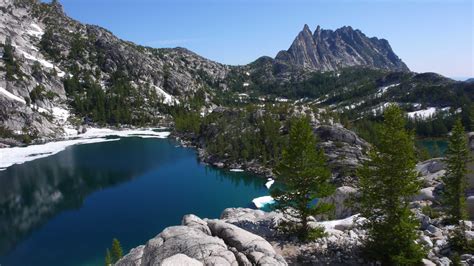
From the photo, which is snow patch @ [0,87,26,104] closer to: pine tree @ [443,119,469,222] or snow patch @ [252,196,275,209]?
snow patch @ [252,196,275,209]

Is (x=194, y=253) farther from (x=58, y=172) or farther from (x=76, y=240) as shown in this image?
(x=58, y=172)

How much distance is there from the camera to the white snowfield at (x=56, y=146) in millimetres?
119200

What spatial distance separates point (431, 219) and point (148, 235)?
40.8 m

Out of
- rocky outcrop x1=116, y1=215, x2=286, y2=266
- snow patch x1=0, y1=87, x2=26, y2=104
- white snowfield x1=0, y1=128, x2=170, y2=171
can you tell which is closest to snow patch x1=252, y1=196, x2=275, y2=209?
rocky outcrop x1=116, y1=215, x2=286, y2=266

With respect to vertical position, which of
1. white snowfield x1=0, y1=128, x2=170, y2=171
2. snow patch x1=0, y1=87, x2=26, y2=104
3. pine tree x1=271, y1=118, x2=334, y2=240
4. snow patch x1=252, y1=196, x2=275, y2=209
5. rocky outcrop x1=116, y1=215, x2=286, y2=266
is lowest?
snow patch x1=252, y1=196, x2=275, y2=209

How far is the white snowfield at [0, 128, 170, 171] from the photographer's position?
119200 millimetres

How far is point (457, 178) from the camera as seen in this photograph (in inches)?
1199

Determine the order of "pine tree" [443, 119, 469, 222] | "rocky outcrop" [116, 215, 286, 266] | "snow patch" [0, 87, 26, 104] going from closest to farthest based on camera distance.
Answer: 1. "rocky outcrop" [116, 215, 286, 266]
2. "pine tree" [443, 119, 469, 222]
3. "snow patch" [0, 87, 26, 104]

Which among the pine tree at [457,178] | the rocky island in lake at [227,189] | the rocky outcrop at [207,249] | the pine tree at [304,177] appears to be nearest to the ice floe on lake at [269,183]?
the rocky island in lake at [227,189]

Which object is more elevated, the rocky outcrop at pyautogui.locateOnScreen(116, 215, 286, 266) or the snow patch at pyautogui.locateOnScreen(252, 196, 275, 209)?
the rocky outcrop at pyautogui.locateOnScreen(116, 215, 286, 266)

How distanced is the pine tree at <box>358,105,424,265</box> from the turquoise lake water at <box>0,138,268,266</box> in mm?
38577

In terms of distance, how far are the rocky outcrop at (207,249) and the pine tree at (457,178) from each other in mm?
17334

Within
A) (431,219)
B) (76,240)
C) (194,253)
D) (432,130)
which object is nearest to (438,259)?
(431,219)

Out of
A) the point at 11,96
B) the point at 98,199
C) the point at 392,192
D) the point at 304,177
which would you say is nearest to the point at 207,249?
the point at 304,177
